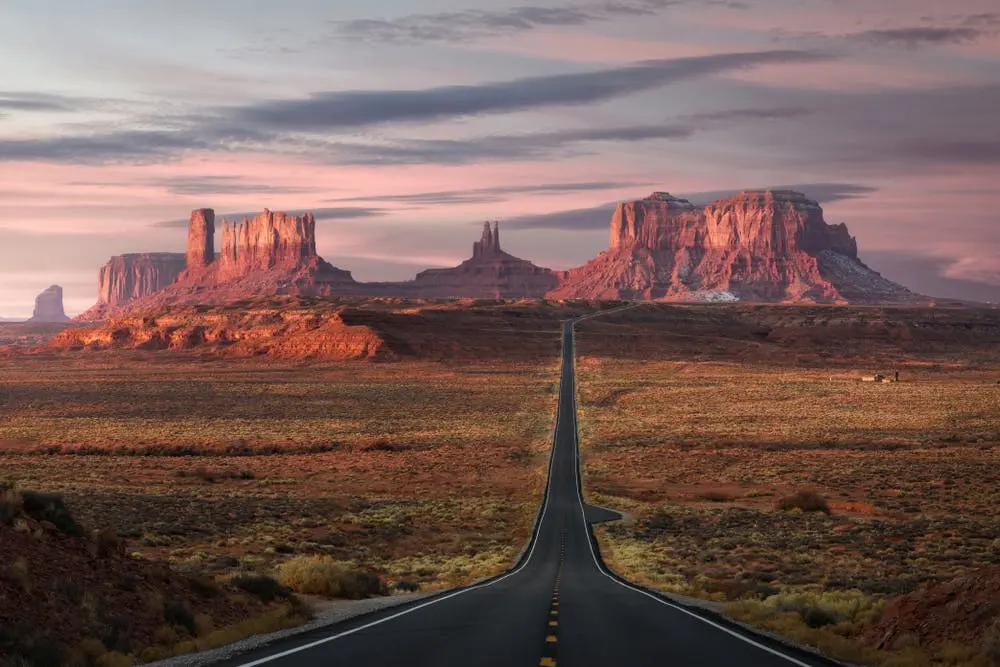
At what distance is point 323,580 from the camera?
23.8 m

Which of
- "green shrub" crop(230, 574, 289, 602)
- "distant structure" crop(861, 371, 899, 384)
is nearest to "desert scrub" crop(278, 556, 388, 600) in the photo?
"green shrub" crop(230, 574, 289, 602)

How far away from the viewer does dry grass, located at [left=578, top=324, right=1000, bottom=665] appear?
26.2 meters

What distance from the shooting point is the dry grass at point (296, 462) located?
3600 cm

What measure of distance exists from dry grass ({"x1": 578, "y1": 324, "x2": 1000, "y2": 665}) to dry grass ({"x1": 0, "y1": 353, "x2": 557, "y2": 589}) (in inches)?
241

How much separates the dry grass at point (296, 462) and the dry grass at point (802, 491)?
613 centimetres

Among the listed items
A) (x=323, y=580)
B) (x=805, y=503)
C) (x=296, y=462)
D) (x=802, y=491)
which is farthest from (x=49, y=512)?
(x=296, y=462)

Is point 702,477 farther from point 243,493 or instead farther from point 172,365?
point 172,365

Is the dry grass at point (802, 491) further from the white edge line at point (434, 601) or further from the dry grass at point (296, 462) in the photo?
the dry grass at point (296, 462)

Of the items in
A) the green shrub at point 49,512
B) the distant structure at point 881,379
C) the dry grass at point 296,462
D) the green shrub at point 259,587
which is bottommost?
the dry grass at point 296,462

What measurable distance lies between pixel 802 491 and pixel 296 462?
31.7 meters

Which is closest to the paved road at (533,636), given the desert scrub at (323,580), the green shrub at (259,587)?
the green shrub at (259,587)

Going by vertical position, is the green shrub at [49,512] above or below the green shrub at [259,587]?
above

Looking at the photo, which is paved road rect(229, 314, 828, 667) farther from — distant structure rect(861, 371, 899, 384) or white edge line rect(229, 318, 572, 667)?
distant structure rect(861, 371, 899, 384)

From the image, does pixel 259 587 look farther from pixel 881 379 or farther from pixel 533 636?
pixel 881 379
